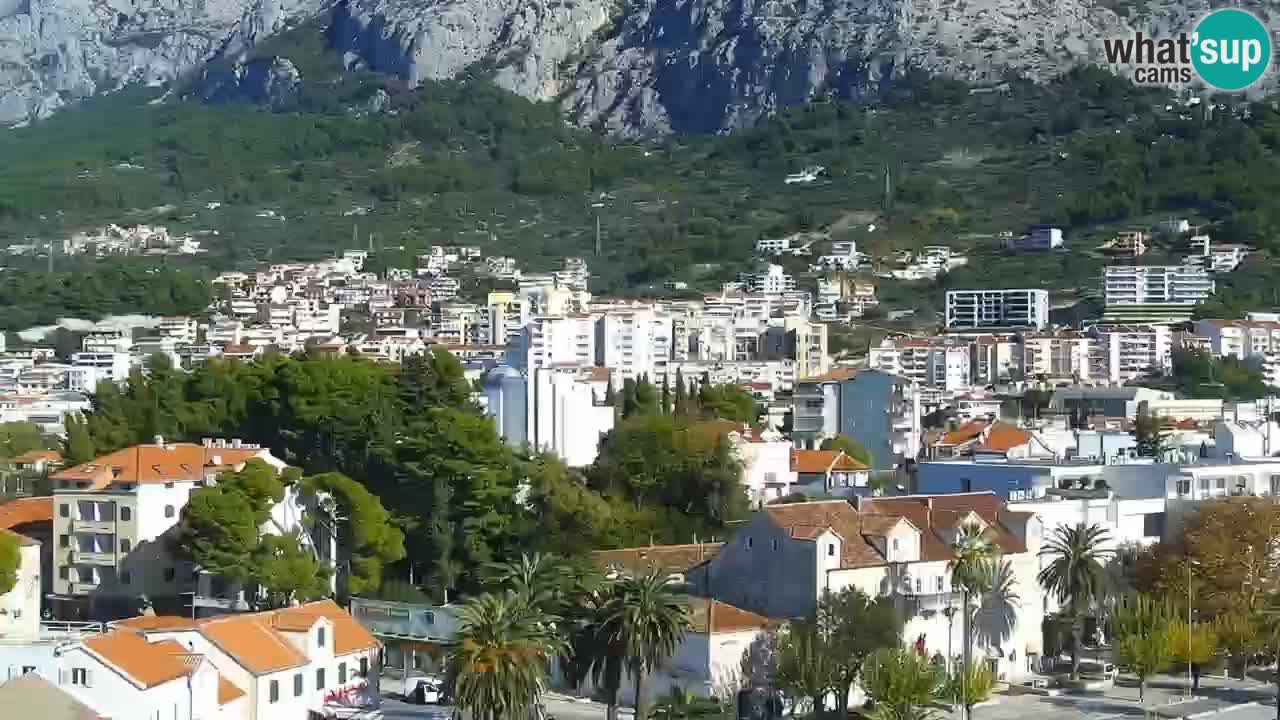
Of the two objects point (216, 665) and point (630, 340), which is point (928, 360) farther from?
point (216, 665)

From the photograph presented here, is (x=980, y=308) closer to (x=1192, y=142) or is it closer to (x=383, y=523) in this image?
(x=1192, y=142)

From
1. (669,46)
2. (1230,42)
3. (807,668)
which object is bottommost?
(807,668)

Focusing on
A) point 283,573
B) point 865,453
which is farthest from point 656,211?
point 283,573

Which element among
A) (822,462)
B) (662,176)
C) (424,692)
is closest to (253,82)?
(662,176)

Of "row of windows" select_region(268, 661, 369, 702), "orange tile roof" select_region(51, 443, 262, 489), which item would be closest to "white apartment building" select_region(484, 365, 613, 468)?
"orange tile roof" select_region(51, 443, 262, 489)

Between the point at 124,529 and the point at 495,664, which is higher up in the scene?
the point at 124,529

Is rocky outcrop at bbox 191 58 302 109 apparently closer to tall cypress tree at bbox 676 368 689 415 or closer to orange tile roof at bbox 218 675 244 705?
tall cypress tree at bbox 676 368 689 415
